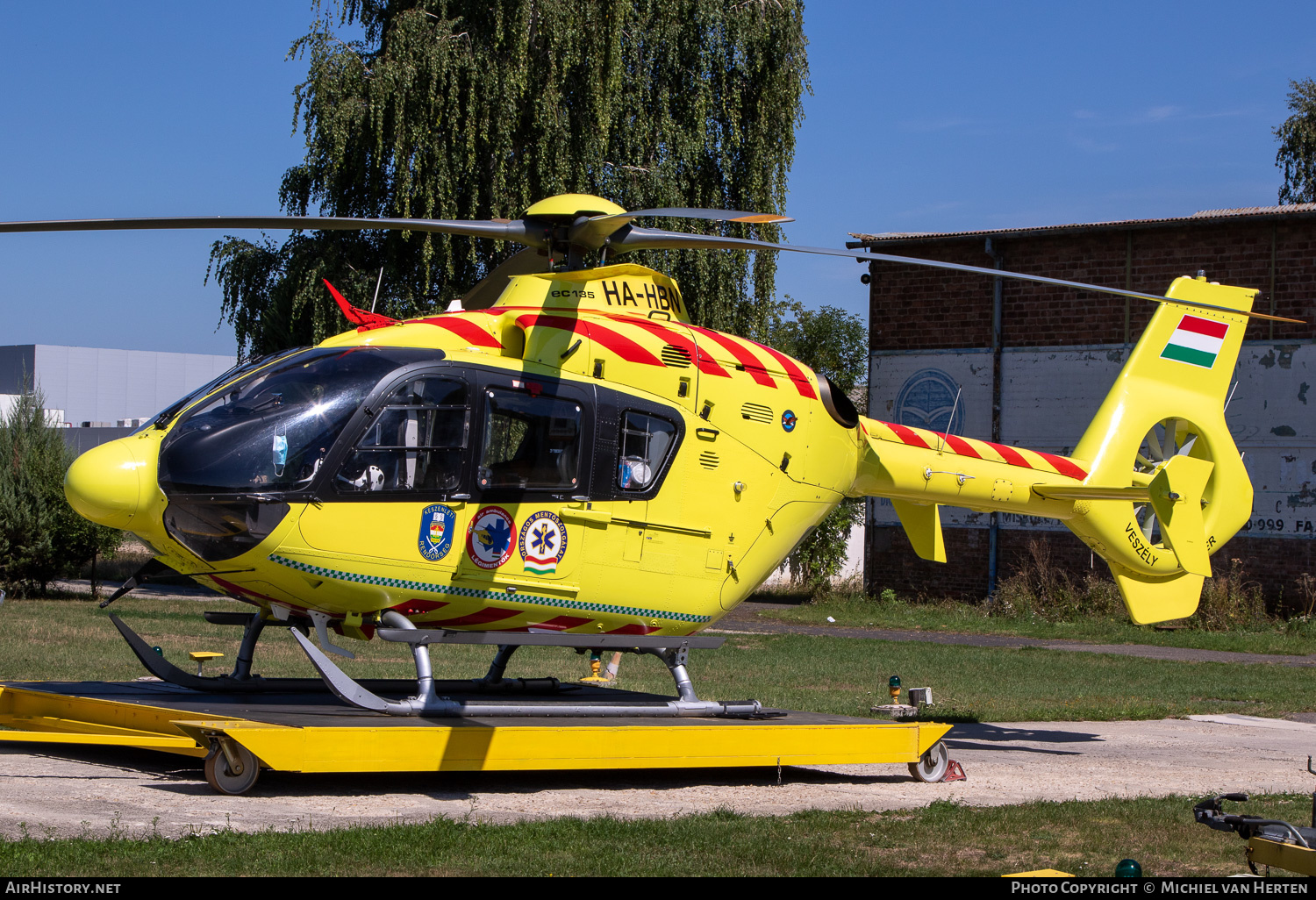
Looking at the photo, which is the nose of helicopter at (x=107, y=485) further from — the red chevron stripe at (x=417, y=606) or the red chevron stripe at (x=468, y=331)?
the red chevron stripe at (x=468, y=331)

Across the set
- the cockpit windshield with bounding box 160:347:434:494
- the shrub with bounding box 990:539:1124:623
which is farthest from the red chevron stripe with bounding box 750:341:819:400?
the shrub with bounding box 990:539:1124:623

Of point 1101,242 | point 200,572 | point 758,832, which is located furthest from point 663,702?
point 1101,242

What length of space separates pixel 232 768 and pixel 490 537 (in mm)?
2429

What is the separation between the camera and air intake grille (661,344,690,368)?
10.8m

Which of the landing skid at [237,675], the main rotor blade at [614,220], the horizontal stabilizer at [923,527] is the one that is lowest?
the landing skid at [237,675]

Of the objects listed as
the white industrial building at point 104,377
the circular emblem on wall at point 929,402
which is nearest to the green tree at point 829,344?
the circular emblem on wall at point 929,402

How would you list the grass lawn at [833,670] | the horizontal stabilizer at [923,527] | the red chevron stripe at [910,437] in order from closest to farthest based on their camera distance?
1. the red chevron stripe at [910,437]
2. the horizontal stabilizer at [923,527]
3. the grass lawn at [833,670]

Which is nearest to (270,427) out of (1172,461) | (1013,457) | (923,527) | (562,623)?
(562,623)

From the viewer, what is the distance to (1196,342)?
14.4 meters

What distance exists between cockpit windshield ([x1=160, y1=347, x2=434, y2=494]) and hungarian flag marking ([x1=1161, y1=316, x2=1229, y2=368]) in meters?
8.74

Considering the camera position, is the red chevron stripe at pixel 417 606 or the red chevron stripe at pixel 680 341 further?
the red chevron stripe at pixel 680 341

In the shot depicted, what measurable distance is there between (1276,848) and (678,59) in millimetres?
23123

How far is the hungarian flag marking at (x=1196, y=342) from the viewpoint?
1433 cm

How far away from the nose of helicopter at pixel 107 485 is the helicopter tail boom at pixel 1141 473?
632 cm
